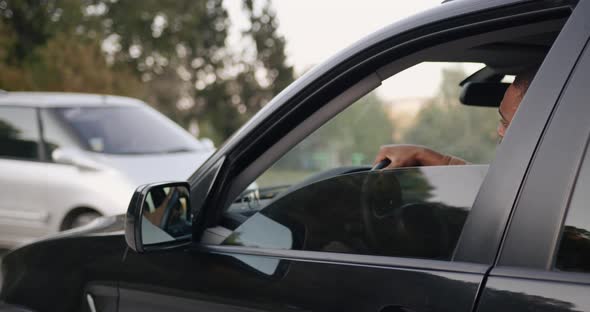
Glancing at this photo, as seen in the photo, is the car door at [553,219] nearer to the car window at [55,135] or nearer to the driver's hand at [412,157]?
the driver's hand at [412,157]

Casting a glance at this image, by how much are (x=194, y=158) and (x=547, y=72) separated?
579 cm

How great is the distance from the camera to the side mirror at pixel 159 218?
75.8 inches

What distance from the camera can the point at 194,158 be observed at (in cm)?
705

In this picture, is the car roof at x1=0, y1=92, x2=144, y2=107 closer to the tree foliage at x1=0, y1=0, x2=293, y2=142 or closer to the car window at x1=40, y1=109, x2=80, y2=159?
the car window at x1=40, y1=109, x2=80, y2=159

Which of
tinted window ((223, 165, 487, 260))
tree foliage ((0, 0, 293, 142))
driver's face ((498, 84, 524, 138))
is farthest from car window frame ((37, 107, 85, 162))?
tree foliage ((0, 0, 293, 142))

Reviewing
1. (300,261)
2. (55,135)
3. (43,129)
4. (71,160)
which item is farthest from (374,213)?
(43,129)

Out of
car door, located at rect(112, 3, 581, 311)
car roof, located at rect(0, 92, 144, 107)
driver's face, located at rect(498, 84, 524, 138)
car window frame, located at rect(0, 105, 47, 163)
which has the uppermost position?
car roof, located at rect(0, 92, 144, 107)

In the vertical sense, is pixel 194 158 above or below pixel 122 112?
below

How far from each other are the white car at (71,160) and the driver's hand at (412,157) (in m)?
4.44

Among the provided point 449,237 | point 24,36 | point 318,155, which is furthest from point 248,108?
point 449,237

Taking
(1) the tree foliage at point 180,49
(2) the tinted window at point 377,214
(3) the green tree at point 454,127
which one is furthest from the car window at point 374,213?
(1) the tree foliage at point 180,49

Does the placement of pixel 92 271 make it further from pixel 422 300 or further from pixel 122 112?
pixel 122 112

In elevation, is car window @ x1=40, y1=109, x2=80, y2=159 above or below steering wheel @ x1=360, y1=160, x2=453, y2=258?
above

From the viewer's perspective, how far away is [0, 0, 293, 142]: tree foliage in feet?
89.6
